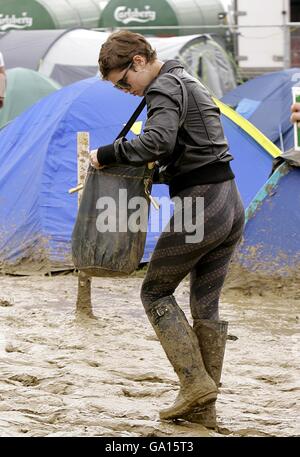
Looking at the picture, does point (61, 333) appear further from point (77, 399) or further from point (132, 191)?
point (132, 191)

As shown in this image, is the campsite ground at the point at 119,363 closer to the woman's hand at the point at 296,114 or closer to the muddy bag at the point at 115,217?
the muddy bag at the point at 115,217

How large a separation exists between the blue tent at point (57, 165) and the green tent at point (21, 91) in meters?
4.03

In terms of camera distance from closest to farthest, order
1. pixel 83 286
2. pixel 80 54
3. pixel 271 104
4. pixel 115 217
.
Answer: pixel 115 217
pixel 83 286
pixel 271 104
pixel 80 54

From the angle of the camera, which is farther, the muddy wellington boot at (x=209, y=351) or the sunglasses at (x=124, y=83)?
the muddy wellington boot at (x=209, y=351)

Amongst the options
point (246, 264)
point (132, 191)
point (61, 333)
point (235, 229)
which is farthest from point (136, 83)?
point (246, 264)

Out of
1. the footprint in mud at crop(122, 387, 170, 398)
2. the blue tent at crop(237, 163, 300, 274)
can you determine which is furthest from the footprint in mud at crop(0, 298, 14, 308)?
the footprint in mud at crop(122, 387, 170, 398)

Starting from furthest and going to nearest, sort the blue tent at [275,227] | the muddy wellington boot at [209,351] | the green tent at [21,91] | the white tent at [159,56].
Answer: the white tent at [159,56] < the green tent at [21,91] < the blue tent at [275,227] < the muddy wellington boot at [209,351]

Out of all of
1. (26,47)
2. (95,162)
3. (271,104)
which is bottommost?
(271,104)

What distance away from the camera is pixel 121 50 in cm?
474

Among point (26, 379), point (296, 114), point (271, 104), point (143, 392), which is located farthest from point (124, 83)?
point (271, 104)

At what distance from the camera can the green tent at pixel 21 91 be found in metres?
14.7

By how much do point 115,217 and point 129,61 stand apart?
2.23 feet

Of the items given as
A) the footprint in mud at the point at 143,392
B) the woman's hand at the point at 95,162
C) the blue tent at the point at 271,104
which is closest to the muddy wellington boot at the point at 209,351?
the footprint in mud at the point at 143,392

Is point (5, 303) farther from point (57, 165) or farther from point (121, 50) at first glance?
point (121, 50)
